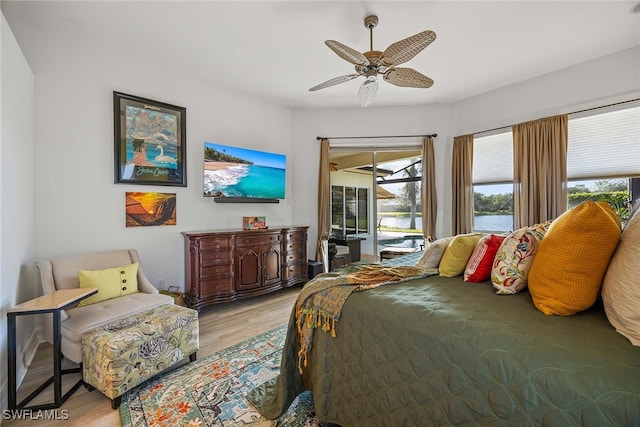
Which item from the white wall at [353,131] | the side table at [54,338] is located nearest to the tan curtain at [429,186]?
the white wall at [353,131]

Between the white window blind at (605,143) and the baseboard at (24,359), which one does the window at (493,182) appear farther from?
the baseboard at (24,359)

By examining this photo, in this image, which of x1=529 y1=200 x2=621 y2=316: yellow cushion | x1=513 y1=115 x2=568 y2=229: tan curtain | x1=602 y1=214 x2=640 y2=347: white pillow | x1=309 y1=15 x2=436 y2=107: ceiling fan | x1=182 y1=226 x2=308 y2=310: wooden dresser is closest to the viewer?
x1=602 y1=214 x2=640 y2=347: white pillow

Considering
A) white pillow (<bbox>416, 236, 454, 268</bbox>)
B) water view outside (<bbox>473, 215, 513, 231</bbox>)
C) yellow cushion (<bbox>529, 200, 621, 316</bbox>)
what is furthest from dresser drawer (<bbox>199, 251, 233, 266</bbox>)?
water view outside (<bbox>473, 215, 513, 231</bbox>)

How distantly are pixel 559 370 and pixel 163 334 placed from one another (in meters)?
→ 2.16

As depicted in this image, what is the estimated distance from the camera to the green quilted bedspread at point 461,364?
29.3 inches

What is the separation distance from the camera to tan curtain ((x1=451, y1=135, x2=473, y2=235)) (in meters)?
4.19

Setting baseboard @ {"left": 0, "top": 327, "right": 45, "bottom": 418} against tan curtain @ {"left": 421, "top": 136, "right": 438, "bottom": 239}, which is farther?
tan curtain @ {"left": 421, "top": 136, "right": 438, "bottom": 239}

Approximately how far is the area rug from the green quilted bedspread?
0.17 meters

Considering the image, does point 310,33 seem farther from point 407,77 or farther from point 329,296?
point 329,296

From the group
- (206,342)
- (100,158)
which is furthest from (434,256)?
(100,158)

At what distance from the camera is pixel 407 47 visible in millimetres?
2029

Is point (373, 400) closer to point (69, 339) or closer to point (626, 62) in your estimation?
point (69, 339)

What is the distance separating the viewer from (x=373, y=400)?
48.4 inches

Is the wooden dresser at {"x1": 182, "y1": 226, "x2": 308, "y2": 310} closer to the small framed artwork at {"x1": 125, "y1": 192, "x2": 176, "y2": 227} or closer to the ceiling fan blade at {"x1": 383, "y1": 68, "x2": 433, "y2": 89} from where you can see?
the small framed artwork at {"x1": 125, "y1": 192, "x2": 176, "y2": 227}
